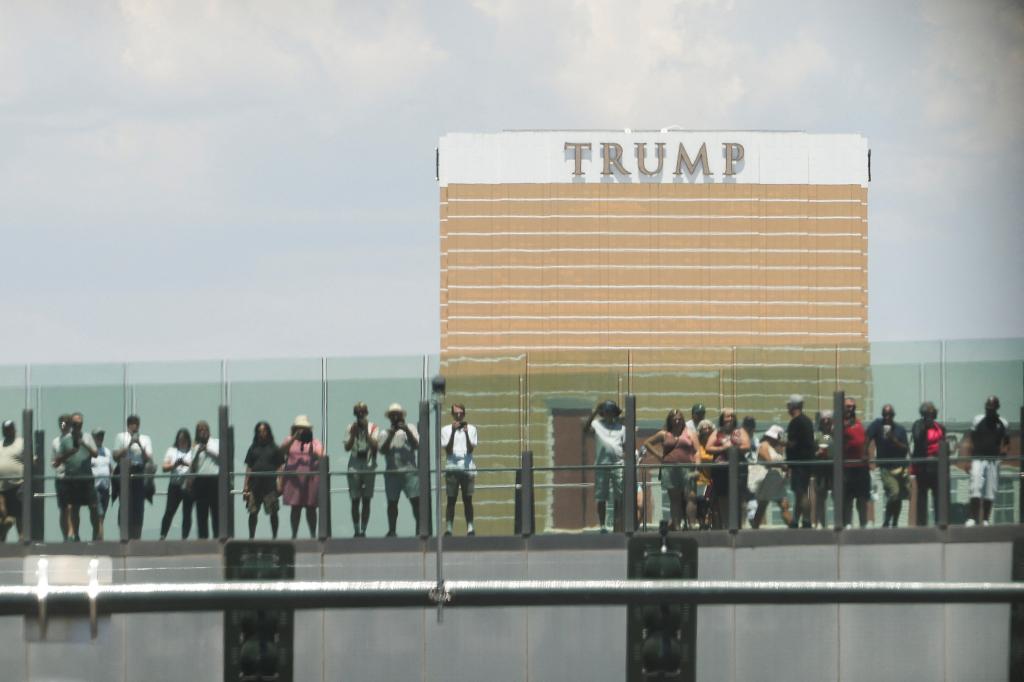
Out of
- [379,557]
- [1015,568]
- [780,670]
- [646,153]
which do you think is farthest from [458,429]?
[646,153]

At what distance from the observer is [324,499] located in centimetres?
2281

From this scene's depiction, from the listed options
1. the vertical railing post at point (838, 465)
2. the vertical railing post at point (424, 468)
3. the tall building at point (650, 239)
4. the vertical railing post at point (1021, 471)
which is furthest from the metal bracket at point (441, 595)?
the tall building at point (650, 239)

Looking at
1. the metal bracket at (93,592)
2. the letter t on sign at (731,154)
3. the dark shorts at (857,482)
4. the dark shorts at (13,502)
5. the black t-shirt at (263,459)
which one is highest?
the letter t on sign at (731,154)

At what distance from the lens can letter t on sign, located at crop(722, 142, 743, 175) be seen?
365ft

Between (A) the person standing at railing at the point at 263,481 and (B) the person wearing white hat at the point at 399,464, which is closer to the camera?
(B) the person wearing white hat at the point at 399,464

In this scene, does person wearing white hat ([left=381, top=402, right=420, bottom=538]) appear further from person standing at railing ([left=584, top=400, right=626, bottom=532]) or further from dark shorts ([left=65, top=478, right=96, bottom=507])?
dark shorts ([left=65, top=478, right=96, bottom=507])

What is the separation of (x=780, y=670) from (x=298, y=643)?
5.84 metres

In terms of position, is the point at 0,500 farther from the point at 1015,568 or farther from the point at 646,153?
the point at 646,153

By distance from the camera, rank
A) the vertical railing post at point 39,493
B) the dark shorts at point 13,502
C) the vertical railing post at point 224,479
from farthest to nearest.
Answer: the dark shorts at point 13,502 → the vertical railing post at point 39,493 → the vertical railing post at point 224,479

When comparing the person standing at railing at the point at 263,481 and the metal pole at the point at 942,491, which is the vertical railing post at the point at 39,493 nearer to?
the person standing at railing at the point at 263,481

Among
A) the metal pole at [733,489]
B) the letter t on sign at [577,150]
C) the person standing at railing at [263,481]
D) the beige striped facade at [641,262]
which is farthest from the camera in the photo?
the beige striped facade at [641,262]

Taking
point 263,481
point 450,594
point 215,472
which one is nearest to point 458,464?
→ point 450,594

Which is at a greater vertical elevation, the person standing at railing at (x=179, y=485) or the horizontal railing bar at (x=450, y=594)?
the person standing at railing at (x=179, y=485)

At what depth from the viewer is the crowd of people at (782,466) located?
73.8 feet
